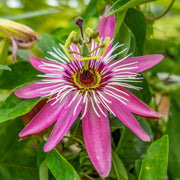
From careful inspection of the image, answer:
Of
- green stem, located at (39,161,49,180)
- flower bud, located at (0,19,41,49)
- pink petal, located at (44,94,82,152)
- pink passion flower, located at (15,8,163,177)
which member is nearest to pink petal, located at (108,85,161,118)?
pink passion flower, located at (15,8,163,177)

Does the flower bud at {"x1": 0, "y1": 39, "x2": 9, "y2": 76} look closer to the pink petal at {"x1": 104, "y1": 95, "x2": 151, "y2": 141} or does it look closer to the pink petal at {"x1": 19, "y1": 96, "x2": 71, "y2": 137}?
the pink petal at {"x1": 19, "y1": 96, "x2": 71, "y2": 137}

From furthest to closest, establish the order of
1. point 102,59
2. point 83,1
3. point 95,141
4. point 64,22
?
point 83,1
point 64,22
point 102,59
point 95,141

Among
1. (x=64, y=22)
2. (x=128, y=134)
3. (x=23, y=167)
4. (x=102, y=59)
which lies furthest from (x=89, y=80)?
(x=64, y=22)

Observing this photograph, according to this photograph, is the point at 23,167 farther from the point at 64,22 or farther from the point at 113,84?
the point at 64,22

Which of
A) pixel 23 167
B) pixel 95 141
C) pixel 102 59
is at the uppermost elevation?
pixel 102 59

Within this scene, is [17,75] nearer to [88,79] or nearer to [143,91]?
[88,79]

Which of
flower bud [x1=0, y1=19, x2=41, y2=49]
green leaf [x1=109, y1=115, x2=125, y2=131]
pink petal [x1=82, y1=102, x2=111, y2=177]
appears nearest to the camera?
pink petal [x1=82, y1=102, x2=111, y2=177]
